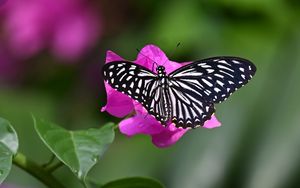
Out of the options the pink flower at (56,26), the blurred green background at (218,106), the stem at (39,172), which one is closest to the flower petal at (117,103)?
the stem at (39,172)

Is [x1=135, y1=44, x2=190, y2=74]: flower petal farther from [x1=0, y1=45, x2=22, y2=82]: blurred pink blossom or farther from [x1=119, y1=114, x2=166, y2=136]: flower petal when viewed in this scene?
[x1=0, y1=45, x2=22, y2=82]: blurred pink blossom

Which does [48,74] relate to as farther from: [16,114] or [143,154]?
[143,154]

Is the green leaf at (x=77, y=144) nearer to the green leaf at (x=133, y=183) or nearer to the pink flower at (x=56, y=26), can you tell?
the green leaf at (x=133, y=183)

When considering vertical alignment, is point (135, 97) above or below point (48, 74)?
above

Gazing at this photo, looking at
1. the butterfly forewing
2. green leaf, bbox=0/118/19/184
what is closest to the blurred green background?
the butterfly forewing

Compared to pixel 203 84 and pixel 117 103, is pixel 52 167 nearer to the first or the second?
pixel 117 103

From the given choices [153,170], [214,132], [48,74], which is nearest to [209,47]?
[214,132]
